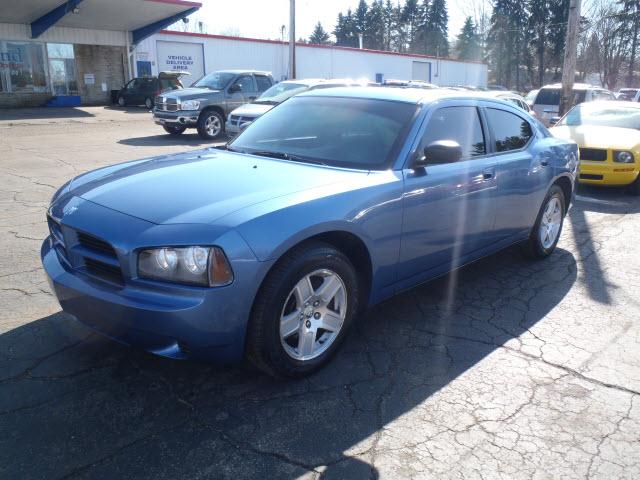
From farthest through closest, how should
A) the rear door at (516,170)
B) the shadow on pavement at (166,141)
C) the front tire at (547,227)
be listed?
the shadow on pavement at (166,141) < the front tire at (547,227) < the rear door at (516,170)

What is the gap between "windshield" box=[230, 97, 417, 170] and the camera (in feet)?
12.4

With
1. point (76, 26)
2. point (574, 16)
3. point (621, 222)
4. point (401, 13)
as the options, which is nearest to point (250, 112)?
point (621, 222)

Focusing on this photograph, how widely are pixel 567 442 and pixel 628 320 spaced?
1888mm

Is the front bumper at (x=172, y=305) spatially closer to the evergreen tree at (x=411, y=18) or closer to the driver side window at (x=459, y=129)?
the driver side window at (x=459, y=129)

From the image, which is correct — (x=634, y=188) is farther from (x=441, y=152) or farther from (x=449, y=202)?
(x=441, y=152)

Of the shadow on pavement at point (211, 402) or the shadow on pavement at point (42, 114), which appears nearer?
the shadow on pavement at point (211, 402)

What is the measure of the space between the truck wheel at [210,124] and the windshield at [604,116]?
9.03 meters

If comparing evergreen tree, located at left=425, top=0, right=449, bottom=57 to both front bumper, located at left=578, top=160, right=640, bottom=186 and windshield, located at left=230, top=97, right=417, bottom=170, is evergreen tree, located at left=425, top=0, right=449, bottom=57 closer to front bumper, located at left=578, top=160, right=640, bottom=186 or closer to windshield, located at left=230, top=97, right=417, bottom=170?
front bumper, located at left=578, top=160, right=640, bottom=186

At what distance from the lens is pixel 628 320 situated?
13.9 feet

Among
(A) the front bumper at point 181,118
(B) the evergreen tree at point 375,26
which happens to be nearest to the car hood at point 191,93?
(A) the front bumper at point 181,118

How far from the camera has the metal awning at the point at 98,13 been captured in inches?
975

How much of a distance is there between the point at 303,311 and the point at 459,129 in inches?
81.3

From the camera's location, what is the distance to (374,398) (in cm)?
308

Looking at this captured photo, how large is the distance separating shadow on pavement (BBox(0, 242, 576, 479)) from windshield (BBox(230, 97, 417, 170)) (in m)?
1.23
